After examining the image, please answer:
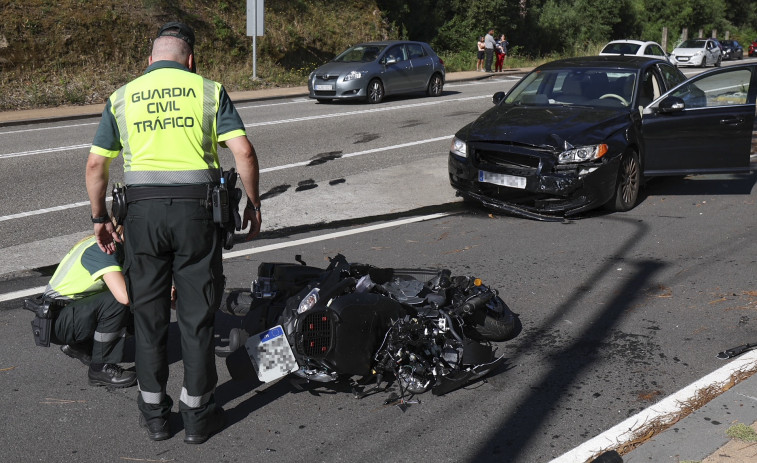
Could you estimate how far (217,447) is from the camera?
416 cm

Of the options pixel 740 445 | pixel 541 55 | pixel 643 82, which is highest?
pixel 643 82

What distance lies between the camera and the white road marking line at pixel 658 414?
4074 mm

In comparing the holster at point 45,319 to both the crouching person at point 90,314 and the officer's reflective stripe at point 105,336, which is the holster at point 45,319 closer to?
the crouching person at point 90,314

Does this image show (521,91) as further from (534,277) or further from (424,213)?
(534,277)

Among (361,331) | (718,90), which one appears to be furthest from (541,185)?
(361,331)

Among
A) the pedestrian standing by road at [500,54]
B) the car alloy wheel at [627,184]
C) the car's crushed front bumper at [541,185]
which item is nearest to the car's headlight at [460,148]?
the car's crushed front bumper at [541,185]

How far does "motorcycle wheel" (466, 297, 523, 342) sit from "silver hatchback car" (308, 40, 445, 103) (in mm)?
15434

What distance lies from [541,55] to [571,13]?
421 cm

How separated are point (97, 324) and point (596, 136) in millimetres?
5816

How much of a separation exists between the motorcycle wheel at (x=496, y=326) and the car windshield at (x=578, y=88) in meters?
5.03

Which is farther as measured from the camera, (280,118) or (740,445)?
(280,118)

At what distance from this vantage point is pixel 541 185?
342 inches

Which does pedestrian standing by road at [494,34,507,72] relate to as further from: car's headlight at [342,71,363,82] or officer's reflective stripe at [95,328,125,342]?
officer's reflective stripe at [95,328,125,342]

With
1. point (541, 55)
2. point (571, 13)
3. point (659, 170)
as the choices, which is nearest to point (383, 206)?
point (659, 170)
